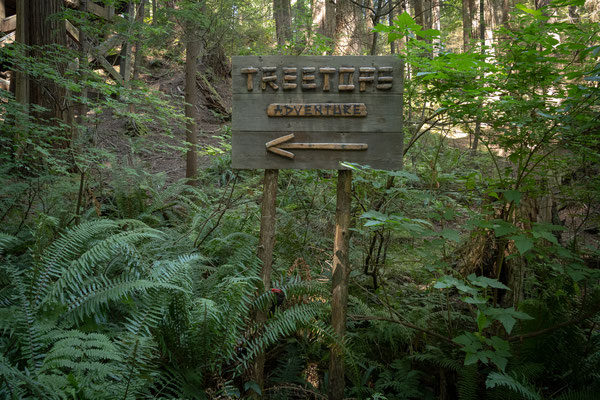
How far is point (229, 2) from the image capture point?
7223 mm

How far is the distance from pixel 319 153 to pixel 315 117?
290 mm

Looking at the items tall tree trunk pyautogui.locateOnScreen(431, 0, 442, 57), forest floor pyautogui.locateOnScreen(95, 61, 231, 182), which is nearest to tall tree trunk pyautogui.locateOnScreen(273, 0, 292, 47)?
forest floor pyautogui.locateOnScreen(95, 61, 231, 182)

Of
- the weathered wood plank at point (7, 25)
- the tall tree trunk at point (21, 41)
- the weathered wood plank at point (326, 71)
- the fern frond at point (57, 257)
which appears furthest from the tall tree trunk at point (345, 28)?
the weathered wood plank at point (7, 25)

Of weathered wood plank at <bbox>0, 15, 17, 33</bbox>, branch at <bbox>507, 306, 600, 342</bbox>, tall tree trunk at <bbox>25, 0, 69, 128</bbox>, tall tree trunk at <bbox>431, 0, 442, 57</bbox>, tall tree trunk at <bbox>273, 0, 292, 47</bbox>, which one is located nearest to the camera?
branch at <bbox>507, 306, 600, 342</bbox>

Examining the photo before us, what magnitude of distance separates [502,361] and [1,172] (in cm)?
520

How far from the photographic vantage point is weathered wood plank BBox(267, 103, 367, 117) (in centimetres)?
299

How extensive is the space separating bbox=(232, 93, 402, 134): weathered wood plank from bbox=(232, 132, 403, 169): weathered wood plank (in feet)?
0.16

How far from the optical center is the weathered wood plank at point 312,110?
2.99 m

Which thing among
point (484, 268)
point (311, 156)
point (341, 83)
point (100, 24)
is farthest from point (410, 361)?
point (100, 24)

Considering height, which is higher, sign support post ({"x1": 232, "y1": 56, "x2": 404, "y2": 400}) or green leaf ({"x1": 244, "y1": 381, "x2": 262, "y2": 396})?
sign support post ({"x1": 232, "y1": 56, "x2": 404, "y2": 400})

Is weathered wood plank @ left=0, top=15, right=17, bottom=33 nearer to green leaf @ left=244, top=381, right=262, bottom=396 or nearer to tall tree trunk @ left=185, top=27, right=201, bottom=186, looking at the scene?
tall tree trunk @ left=185, top=27, right=201, bottom=186

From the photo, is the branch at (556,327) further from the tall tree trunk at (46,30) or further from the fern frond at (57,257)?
the tall tree trunk at (46,30)

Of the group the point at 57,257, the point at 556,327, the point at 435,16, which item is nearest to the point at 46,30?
the point at 57,257

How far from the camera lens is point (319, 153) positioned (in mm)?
3043
